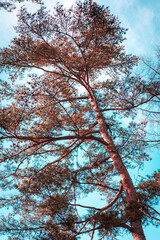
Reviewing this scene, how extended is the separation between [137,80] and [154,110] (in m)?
0.90

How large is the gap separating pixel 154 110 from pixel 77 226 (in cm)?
303

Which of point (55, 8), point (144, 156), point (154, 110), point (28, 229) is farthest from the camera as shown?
point (55, 8)

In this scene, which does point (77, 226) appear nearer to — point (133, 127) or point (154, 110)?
point (133, 127)

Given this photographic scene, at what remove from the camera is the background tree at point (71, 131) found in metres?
3.39

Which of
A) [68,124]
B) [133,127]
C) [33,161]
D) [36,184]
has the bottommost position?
[36,184]

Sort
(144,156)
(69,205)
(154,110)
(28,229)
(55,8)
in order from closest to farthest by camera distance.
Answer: (28,229), (69,205), (154,110), (144,156), (55,8)

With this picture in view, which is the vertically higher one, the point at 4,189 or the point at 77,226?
the point at 4,189

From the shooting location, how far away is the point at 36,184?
3523mm

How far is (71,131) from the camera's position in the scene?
209 inches

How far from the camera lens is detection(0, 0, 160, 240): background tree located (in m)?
3.39

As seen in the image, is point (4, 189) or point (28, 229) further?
point (4, 189)

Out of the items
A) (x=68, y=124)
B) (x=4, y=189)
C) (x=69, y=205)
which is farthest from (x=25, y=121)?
(x=69, y=205)

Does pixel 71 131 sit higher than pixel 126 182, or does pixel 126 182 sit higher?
pixel 71 131

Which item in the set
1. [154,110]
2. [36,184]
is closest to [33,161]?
[36,184]
